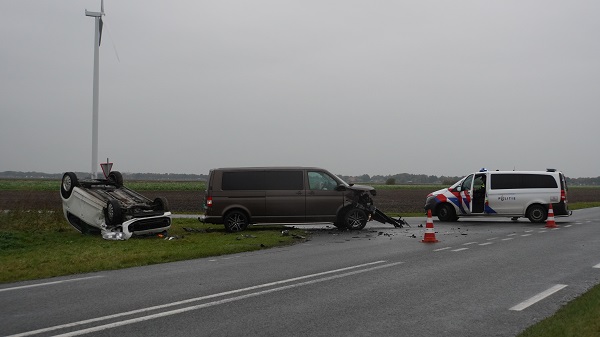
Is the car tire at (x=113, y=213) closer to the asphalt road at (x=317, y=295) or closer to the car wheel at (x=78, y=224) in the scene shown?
the car wheel at (x=78, y=224)

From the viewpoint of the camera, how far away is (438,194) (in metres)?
23.7

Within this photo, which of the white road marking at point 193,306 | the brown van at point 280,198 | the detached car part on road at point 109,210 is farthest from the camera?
the brown van at point 280,198

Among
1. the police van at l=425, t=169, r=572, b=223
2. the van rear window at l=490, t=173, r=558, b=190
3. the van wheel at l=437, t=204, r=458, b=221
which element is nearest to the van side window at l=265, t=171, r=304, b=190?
the van wheel at l=437, t=204, r=458, b=221

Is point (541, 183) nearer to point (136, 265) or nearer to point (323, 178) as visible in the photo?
point (323, 178)

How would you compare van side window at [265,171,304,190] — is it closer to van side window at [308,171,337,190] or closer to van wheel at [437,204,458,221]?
van side window at [308,171,337,190]

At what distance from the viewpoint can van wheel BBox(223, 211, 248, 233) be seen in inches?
724

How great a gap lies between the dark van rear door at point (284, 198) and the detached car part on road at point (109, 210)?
3.38 metres

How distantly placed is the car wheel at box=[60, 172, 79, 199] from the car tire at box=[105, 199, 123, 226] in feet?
5.75

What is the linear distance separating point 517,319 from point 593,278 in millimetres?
3533

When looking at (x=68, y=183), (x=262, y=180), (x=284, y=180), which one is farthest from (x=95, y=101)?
(x=284, y=180)

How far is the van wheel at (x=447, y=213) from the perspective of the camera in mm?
23453

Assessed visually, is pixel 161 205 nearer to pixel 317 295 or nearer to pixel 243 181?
pixel 243 181

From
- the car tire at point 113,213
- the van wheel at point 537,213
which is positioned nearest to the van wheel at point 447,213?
the van wheel at point 537,213

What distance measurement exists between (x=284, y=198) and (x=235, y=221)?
1.71 meters
